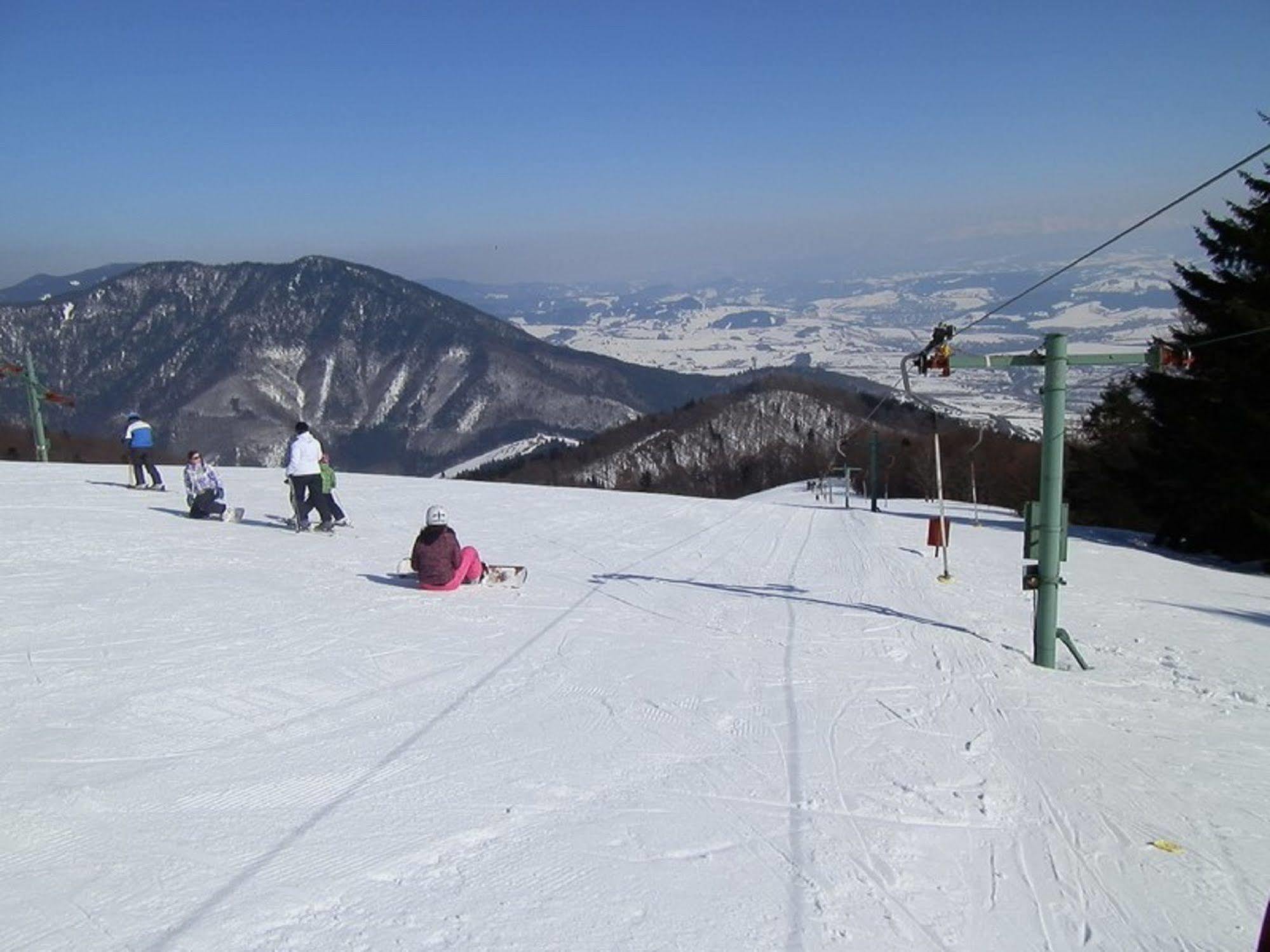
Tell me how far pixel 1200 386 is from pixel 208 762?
1071 inches

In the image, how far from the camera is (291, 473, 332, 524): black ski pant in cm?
1517

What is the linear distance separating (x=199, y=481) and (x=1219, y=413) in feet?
82.3

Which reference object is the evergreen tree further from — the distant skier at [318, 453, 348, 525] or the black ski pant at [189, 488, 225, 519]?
the black ski pant at [189, 488, 225, 519]

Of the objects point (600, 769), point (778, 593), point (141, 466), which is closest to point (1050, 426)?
point (778, 593)

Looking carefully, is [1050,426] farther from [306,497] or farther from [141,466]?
[141,466]

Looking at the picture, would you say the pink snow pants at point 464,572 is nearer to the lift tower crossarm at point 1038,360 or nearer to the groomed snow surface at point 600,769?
the groomed snow surface at point 600,769

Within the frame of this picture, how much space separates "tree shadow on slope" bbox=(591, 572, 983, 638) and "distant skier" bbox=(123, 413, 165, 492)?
1196 centimetres

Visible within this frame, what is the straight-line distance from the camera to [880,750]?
6.25 metres

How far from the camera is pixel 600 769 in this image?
18.5ft

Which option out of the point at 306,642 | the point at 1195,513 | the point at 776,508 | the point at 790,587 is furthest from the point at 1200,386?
the point at 306,642

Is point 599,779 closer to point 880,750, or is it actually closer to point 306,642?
point 880,750

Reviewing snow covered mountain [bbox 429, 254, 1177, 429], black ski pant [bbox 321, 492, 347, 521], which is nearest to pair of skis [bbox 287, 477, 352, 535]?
black ski pant [bbox 321, 492, 347, 521]

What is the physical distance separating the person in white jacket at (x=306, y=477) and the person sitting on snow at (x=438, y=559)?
4.52m

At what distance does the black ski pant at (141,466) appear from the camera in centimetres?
1969
